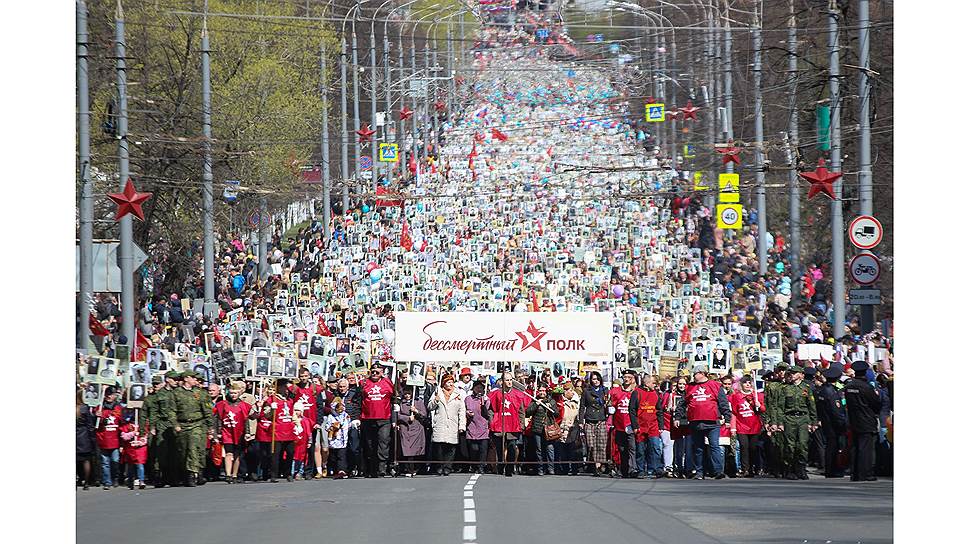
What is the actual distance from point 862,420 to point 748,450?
2.19 metres

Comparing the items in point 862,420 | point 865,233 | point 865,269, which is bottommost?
point 862,420

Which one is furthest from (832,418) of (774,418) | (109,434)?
(109,434)

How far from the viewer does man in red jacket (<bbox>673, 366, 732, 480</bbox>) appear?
20.2 m

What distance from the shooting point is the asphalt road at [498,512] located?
43.3 feet

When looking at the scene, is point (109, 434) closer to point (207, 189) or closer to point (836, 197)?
point (836, 197)

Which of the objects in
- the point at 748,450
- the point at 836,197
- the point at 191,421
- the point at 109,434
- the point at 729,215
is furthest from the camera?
the point at 729,215

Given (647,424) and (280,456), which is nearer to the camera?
(647,424)

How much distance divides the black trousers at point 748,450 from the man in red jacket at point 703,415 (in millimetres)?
316

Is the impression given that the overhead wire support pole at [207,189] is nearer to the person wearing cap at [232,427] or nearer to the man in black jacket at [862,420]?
the person wearing cap at [232,427]

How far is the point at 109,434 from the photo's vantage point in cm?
2005

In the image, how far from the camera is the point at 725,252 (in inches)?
1679

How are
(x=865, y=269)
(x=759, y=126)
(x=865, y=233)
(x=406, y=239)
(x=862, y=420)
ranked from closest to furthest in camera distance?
1. (x=862, y=420)
2. (x=865, y=233)
3. (x=865, y=269)
4. (x=759, y=126)
5. (x=406, y=239)

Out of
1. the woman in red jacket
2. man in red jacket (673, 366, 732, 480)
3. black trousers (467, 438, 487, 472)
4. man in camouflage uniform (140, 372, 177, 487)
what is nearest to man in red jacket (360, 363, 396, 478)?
black trousers (467, 438, 487, 472)
